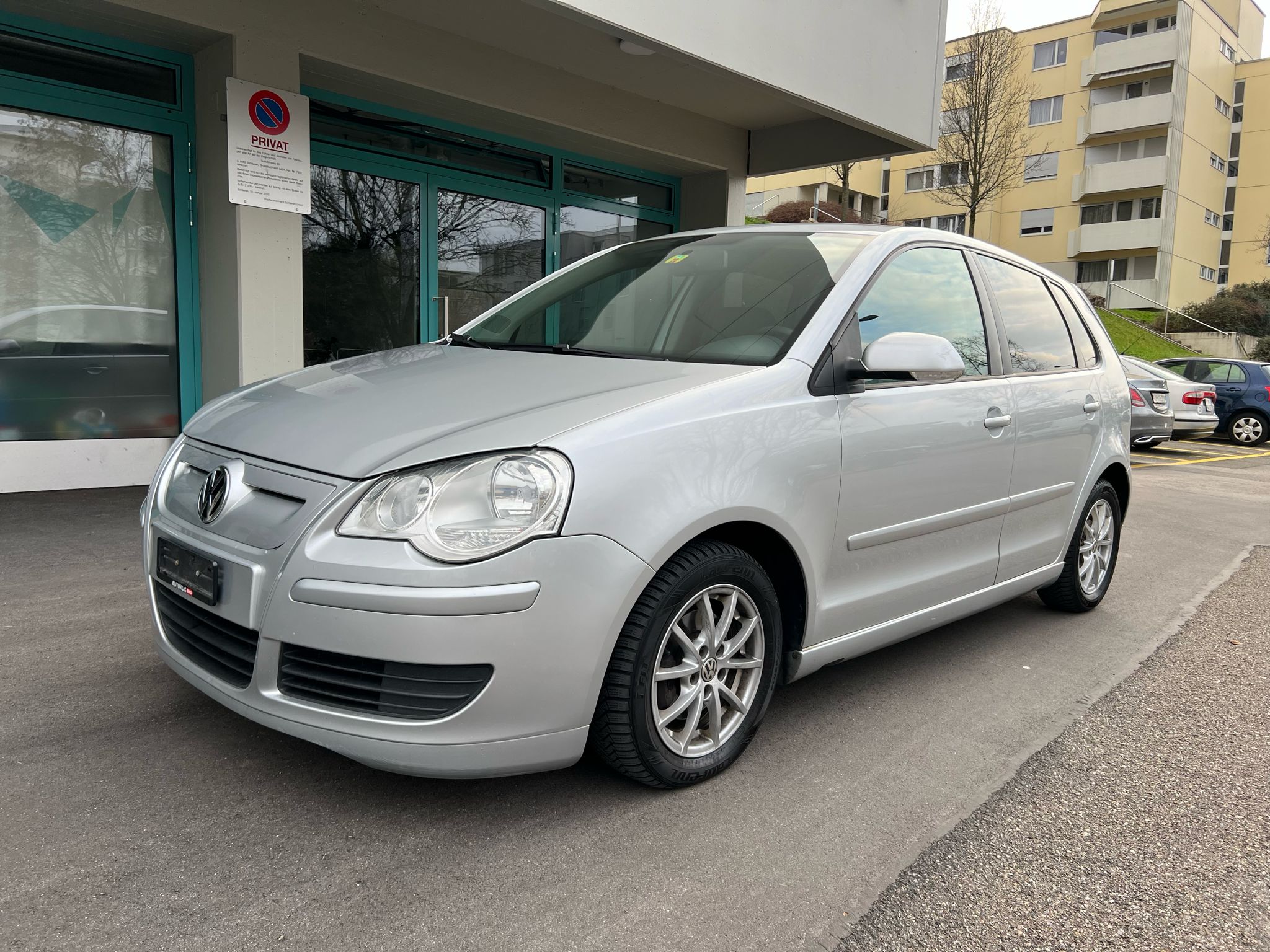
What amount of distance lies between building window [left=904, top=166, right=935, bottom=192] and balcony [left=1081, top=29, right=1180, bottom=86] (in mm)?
7704

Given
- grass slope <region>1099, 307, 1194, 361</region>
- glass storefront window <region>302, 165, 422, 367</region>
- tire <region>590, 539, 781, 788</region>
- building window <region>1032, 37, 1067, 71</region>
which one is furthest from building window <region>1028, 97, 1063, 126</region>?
tire <region>590, 539, 781, 788</region>

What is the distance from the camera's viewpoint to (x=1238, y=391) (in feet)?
58.9

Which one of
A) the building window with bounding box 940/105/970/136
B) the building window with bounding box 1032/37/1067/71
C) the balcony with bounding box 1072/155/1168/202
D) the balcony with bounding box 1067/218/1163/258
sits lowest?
the balcony with bounding box 1067/218/1163/258

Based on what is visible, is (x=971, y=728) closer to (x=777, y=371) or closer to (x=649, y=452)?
(x=777, y=371)

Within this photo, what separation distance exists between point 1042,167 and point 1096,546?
1726 inches

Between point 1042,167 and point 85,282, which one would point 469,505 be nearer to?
point 85,282

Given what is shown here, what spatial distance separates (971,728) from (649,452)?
1.68 metres

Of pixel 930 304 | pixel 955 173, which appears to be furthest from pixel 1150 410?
pixel 955 173

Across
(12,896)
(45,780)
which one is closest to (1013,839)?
(12,896)

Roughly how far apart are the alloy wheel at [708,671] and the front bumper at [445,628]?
284 mm

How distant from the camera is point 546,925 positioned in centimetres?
205

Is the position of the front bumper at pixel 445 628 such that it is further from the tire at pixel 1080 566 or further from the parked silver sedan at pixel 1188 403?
the parked silver sedan at pixel 1188 403

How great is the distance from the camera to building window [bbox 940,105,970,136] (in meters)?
27.1

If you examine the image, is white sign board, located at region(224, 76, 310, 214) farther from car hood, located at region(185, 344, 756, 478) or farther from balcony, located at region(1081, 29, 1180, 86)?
balcony, located at region(1081, 29, 1180, 86)
